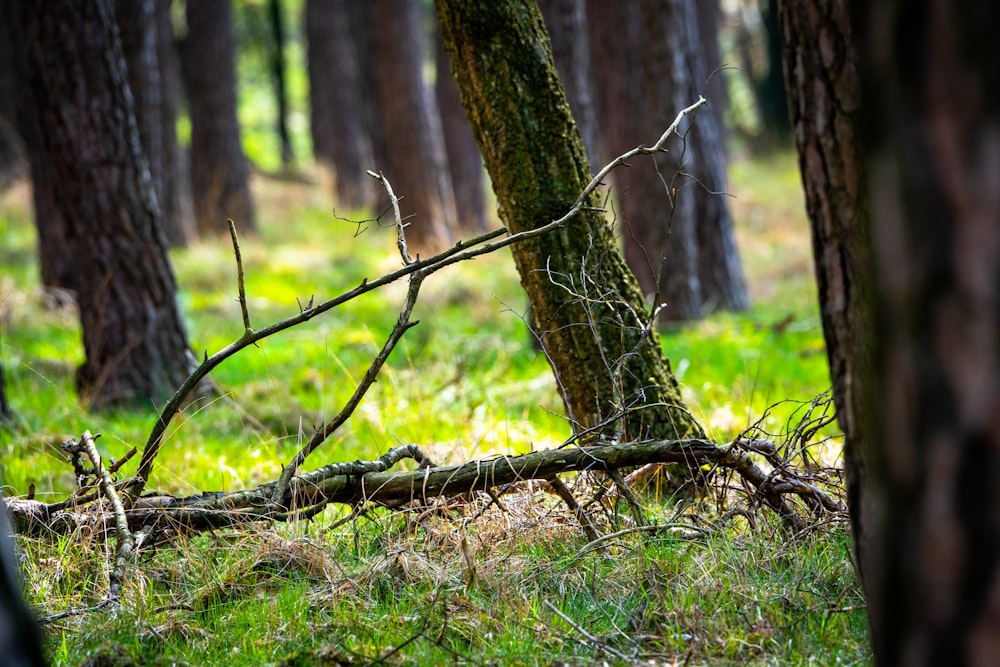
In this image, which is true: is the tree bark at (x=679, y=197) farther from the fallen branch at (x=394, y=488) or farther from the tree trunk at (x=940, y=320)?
the tree trunk at (x=940, y=320)

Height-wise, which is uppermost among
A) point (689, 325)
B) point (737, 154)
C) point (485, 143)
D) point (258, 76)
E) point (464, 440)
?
point (258, 76)

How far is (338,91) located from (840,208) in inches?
771

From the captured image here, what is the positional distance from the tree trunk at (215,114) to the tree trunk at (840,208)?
43.8 feet

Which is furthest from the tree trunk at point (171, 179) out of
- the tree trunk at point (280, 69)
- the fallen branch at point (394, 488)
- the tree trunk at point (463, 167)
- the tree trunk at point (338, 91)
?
the tree trunk at point (280, 69)

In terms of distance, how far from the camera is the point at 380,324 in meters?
8.19

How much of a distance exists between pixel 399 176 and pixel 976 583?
1161 centimetres

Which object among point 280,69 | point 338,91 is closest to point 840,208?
point 338,91

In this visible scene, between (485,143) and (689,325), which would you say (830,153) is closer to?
(485,143)

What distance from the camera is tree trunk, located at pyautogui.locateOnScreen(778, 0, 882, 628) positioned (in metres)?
1.87

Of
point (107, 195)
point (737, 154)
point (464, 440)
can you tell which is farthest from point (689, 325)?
point (737, 154)

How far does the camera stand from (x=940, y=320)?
4.11 ft

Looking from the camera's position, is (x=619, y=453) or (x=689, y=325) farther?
(x=689, y=325)

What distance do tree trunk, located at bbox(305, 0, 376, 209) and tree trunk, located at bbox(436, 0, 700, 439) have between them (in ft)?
50.6

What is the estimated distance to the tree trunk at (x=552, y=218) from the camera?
3.33 metres
